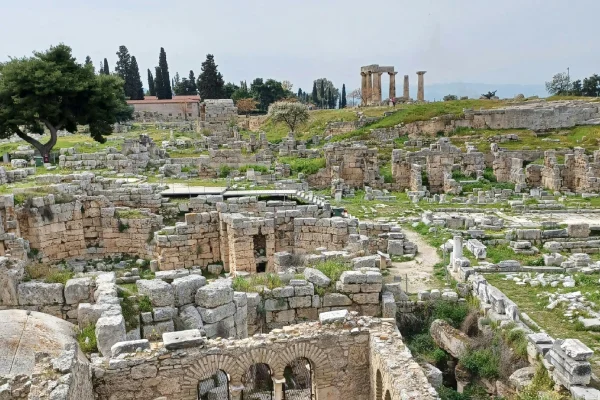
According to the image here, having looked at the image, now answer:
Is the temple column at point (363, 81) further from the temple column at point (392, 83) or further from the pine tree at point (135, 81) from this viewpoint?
the pine tree at point (135, 81)

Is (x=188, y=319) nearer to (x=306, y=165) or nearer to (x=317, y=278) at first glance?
(x=317, y=278)

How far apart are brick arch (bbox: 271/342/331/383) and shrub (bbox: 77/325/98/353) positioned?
8.91 feet

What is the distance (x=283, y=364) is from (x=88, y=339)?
2.98 metres

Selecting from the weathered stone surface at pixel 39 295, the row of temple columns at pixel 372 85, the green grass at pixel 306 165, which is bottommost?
the weathered stone surface at pixel 39 295

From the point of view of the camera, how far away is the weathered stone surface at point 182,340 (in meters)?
7.97

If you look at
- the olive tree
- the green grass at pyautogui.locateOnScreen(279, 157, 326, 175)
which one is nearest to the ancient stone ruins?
the green grass at pyautogui.locateOnScreen(279, 157, 326, 175)

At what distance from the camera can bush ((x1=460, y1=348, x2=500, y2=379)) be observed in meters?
10.1

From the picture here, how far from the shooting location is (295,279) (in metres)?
11.2

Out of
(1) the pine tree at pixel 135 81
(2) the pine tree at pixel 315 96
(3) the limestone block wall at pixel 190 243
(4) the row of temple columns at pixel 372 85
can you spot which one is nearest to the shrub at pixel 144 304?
(3) the limestone block wall at pixel 190 243

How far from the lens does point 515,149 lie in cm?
3756

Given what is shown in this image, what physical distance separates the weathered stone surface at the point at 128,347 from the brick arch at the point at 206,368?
703 millimetres

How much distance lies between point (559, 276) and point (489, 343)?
4300mm

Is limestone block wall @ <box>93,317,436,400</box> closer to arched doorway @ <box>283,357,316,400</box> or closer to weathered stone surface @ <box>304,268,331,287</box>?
arched doorway @ <box>283,357,316,400</box>

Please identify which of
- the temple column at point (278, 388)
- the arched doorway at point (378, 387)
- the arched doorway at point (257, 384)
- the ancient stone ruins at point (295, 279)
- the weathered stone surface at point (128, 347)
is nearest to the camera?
the weathered stone surface at point (128, 347)
